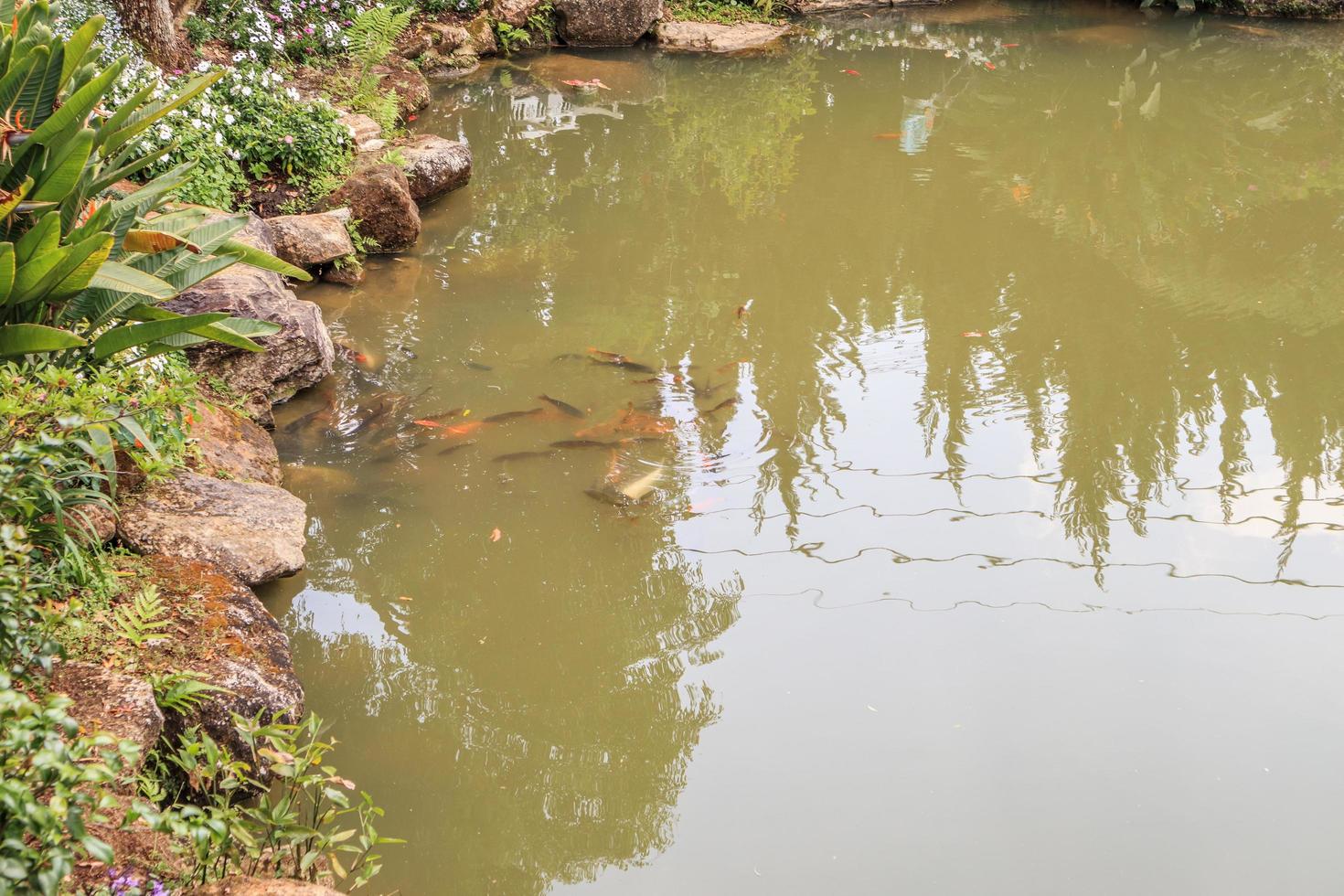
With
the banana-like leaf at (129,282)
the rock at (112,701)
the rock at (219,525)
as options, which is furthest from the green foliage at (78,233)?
the rock at (112,701)

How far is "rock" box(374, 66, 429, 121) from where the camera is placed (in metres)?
8.89

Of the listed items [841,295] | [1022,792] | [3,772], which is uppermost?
[3,772]

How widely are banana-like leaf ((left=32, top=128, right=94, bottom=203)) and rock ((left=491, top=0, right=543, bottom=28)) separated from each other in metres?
8.04

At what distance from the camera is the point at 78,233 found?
3.37 metres

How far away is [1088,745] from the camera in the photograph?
3.48 m

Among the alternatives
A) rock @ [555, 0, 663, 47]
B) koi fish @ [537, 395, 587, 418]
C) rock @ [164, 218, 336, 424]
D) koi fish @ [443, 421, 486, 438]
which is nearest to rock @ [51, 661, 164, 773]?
rock @ [164, 218, 336, 424]

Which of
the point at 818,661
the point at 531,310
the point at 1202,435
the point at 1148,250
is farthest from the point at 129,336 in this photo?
the point at 1148,250

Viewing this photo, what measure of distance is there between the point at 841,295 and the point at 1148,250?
2169 millimetres

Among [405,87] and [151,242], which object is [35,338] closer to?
[151,242]

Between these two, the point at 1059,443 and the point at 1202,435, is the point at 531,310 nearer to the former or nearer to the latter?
the point at 1059,443

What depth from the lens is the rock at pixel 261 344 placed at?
4.72 meters

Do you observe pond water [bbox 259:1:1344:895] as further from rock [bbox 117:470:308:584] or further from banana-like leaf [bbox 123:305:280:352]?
banana-like leaf [bbox 123:305:280:352]

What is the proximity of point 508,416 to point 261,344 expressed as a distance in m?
1.14

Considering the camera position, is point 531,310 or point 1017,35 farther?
point 1017,35
